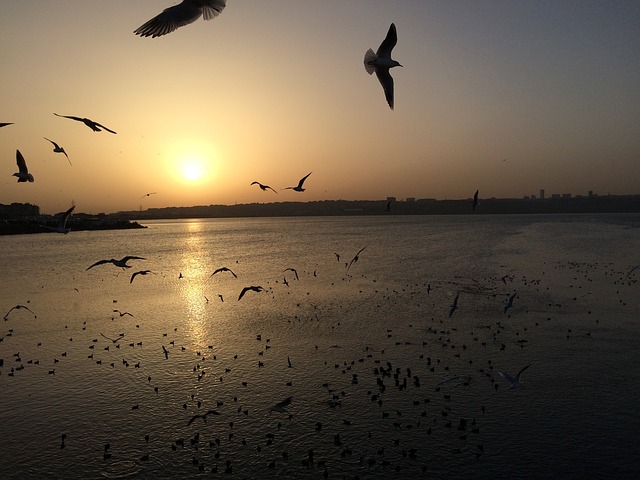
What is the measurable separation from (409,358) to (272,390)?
7.81 meters

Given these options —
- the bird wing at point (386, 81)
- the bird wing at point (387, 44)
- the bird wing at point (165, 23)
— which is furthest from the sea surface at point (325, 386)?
the bird wing at point (165, 23)

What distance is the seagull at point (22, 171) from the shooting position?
1638cm

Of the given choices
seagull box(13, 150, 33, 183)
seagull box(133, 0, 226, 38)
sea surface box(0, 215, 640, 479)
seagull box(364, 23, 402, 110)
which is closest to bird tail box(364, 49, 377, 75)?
seagull box(364, 23, 402, 110)

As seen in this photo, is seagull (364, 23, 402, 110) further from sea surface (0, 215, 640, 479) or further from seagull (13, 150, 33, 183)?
seagull (13, 150, 33, 183)

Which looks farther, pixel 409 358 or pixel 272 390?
pixel 409 358

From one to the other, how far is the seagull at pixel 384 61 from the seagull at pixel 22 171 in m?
13.8

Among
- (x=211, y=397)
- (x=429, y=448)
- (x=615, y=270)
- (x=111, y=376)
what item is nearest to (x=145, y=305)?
(x=111, y=376)

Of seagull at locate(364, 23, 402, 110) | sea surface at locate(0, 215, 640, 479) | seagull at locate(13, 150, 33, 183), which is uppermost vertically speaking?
seagull at locate(364, 23, 402, 110)

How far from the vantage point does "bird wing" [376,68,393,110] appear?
904cm

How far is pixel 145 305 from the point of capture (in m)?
39.9

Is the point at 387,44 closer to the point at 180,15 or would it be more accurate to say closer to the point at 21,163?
the point at 180,15

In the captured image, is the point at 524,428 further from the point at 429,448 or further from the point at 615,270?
the point at 615,270

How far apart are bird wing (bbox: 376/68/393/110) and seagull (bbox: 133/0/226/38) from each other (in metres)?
3.44

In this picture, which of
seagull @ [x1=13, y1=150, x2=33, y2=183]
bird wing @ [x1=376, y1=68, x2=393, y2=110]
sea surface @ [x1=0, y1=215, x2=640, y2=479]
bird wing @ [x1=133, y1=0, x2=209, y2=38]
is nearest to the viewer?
bird wing @ [x1=133, y1=0, x2=209, y2=38]
